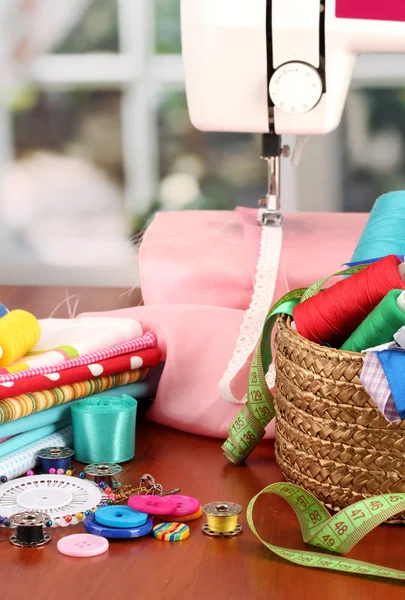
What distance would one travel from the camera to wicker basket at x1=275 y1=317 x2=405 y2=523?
0.91m

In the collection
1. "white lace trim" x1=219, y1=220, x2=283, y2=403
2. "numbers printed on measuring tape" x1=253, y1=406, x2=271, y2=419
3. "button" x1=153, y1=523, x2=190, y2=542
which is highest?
"white lace trim" x1=219, y1=220, x2=283, y2=403

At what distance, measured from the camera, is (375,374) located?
0.87 metres

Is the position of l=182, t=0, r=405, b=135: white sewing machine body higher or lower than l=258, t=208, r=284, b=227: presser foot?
higher

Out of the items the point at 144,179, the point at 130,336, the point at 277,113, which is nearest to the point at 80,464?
the point at 130,336

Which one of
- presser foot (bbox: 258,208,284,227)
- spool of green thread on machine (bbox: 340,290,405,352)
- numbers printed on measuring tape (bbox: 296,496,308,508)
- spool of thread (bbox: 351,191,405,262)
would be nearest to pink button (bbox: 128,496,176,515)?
numbers printed on measuring tape (bbox: 296,496,308,508)

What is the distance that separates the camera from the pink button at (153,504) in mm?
904

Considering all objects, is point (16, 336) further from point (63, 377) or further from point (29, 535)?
point (29, 535)

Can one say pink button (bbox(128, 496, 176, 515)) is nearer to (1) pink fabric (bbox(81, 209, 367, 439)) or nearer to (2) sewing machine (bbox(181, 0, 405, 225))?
(1) pink fabric (bbox(81, 209, 367, 439))

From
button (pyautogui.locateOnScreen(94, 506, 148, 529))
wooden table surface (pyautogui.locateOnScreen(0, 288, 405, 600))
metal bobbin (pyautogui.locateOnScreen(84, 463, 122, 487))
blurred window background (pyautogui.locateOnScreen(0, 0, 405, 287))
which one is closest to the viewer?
wooden table surface (pyautogui.locateOnScreen(0, 288, 405, 600))

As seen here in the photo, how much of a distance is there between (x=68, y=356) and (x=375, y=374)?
42 cm

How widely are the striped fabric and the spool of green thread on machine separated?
365mm

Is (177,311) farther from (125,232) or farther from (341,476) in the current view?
(125,232)

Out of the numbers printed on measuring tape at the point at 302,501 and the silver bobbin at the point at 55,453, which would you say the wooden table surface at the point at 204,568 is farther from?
the silver bobbin at the point at 55,453

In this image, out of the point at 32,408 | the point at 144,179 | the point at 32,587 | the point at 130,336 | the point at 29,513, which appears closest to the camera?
the point at 32,587
